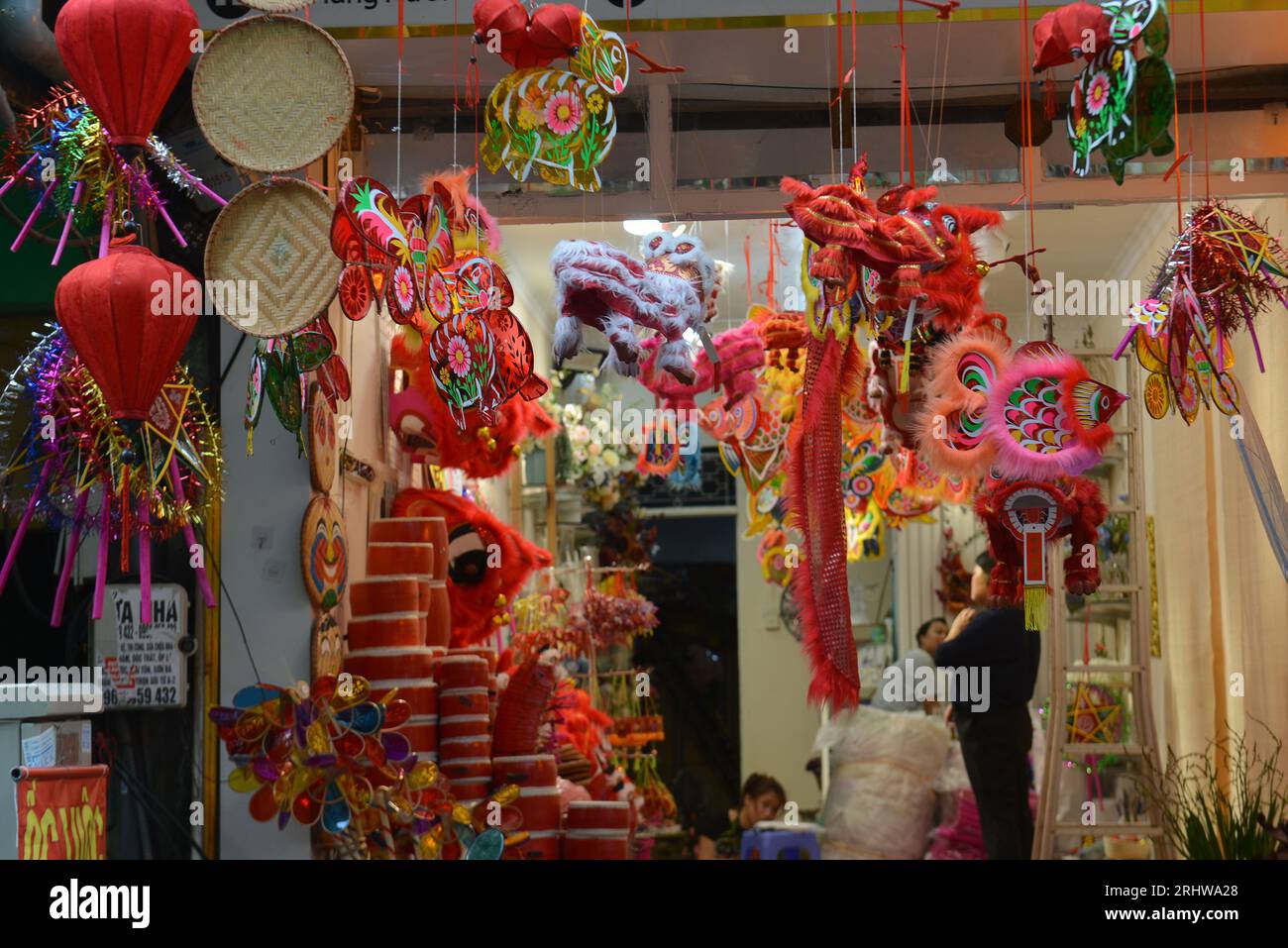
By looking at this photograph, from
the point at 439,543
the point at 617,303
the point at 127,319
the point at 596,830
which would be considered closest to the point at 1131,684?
the point at 596,830

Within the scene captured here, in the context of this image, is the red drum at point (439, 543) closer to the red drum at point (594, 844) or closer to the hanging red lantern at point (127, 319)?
the red drum at point (594, 844)

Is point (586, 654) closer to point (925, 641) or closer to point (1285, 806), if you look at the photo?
point (925, 641)

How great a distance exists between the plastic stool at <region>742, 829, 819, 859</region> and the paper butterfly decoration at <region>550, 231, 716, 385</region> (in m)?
2.84

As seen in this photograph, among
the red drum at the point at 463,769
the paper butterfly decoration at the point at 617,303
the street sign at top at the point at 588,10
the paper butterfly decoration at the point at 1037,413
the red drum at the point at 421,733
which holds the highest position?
the street sign at top at the point at 588,10

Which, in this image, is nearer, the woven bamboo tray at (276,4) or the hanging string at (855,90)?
the woven bamboo tray at (276,4)

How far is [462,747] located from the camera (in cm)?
474

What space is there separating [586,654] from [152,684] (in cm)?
287

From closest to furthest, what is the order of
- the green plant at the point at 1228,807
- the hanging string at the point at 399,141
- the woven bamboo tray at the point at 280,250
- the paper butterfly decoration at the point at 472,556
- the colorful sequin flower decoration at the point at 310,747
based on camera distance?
1. the woven bamboo tray at the point at 280,250
2. the colorful sequin flower decoration at the point at 310,747
3. the green plant at the point at 1228,807
4. the hanging string at the point at 399,141
5. the paper butterfly decoration at the point at 472,556

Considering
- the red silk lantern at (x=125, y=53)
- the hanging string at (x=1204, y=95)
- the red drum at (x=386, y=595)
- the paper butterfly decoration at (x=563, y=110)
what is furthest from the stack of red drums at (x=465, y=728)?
the hanging string at (x=1204, y=95)

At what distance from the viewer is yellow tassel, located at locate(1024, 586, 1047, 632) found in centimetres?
362

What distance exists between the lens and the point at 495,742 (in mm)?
4961

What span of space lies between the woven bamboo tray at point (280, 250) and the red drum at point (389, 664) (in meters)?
1.63

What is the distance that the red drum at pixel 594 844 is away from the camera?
4836 millimetres

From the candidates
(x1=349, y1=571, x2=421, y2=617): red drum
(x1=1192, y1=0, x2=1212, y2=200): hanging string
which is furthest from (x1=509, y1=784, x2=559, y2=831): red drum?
(x1=1192, y1=0, x2=1212, y2=200): hanging string
